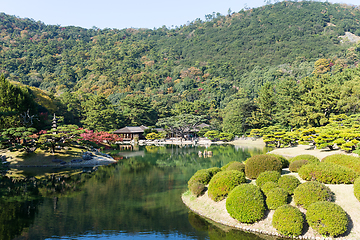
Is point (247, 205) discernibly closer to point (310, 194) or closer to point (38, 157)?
point (310, 194)

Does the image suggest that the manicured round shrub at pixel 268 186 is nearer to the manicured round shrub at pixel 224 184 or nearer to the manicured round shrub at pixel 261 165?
the manicured round shrub at pixel 224 184

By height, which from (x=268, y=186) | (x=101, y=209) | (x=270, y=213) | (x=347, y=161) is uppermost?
(x=347, y=161)

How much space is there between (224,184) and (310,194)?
373cm

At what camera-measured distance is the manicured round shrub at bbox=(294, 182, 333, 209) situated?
10.3m

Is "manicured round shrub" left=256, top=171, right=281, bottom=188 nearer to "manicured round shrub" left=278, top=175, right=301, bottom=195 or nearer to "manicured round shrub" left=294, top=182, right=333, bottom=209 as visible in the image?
"manicured round shrub" left=278, top=175, right=301, bottom=195

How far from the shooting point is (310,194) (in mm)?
10445

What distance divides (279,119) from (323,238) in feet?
146

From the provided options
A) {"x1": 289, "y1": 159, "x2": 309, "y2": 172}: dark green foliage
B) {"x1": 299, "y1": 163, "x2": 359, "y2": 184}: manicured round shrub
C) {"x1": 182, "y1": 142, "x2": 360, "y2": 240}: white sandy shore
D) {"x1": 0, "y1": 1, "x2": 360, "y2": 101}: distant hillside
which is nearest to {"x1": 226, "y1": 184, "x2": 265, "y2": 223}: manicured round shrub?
{"x1": 182, "y1": 142, "x2": 360, "y2": 240}: white sandy shore

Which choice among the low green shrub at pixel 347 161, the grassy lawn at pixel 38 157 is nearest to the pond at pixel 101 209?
the grassy lawn at pixel 38 157

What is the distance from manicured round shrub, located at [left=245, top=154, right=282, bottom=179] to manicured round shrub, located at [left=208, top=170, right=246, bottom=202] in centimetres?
121

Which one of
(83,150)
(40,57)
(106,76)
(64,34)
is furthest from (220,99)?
(64,34)

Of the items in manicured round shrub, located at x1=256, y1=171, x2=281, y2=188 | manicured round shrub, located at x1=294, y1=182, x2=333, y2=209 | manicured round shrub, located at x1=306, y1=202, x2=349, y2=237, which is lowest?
manicured round shrub, located at x1=306, y1=202, x2=349, y2=237

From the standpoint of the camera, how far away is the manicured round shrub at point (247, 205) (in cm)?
1048

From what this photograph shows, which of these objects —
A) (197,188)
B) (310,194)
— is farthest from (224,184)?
(310,194)
